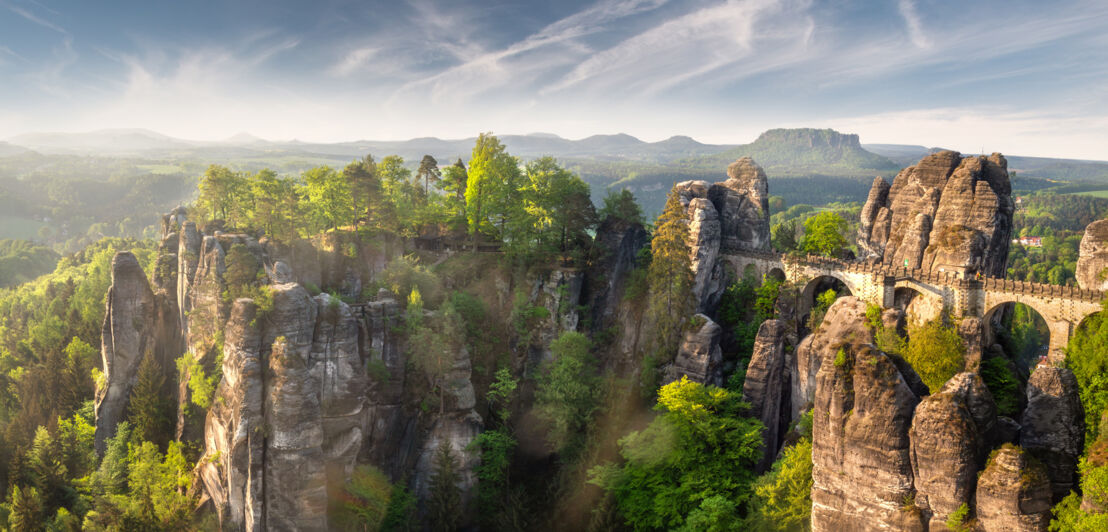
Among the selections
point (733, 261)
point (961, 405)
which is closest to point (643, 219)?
point (733, 261)

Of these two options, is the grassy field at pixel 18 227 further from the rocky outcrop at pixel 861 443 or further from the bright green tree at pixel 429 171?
the rocky outcrop at pixel 861 443

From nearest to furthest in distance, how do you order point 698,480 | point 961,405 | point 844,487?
point 961,405
point 844,487
point 698,480

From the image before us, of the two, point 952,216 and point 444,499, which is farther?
point 952,216

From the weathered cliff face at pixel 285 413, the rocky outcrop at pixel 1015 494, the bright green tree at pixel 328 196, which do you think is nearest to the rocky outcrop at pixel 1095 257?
the rocky outcrop at pixel 1015 494

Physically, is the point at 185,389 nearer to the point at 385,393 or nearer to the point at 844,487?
the point at 385,393

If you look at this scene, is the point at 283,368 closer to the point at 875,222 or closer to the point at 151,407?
the point at 151,407

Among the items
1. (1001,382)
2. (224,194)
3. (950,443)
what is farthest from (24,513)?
(1001,382)
